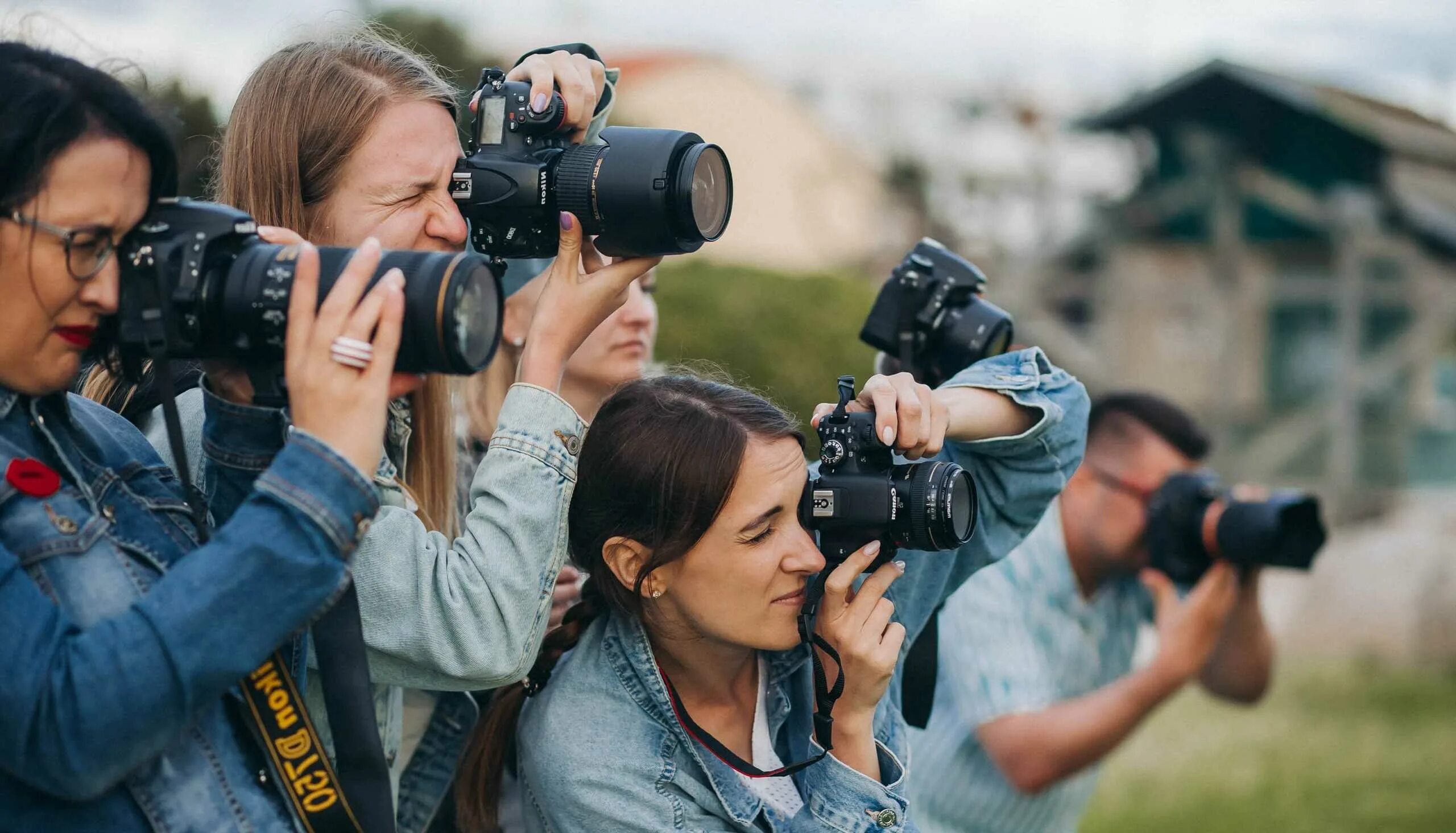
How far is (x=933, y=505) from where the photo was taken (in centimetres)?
208

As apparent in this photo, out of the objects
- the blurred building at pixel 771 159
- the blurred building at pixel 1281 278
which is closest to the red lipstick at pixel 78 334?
the blurred building at pixel 1281 278

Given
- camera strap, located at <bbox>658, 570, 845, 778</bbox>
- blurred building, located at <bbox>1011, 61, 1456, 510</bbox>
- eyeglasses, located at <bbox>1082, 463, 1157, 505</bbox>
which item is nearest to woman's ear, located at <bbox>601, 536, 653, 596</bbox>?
camera strap, located at <bbox>658, 570, 845, 778</bbox>

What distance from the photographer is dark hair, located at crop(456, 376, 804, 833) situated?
7.21 ft

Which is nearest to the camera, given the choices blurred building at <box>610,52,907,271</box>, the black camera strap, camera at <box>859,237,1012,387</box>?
the black camera strap

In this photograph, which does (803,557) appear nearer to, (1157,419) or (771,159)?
(1157,419)

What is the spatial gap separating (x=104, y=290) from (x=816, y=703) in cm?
120

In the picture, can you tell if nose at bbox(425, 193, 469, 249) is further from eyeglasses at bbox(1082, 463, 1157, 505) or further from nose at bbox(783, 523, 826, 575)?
eyeglasses at bbox(1082, 463, 1157, 505)

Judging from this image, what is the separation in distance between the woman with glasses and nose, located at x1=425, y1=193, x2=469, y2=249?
0.49 metres

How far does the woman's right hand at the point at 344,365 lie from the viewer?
155 centimetres

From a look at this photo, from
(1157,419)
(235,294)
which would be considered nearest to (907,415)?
(235,294)

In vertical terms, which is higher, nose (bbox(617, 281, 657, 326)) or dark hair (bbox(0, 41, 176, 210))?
dark hair (bbox(0, 41, 176, 210))

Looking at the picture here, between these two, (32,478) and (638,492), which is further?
(638,492)

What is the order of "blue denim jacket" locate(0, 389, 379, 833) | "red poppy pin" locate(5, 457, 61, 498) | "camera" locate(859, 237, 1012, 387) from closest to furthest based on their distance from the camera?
1. "blue denim jacket" locate(0, 389, 379, 833)
2. "red poppy pin" locate(5, 457, 61, 498)
3. "camera" locate(859, 237, 1012, 387)

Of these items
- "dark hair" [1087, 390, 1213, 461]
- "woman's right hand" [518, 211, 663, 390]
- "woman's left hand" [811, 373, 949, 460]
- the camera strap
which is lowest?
"dark hair" [1087, 390, 1213, 461]
